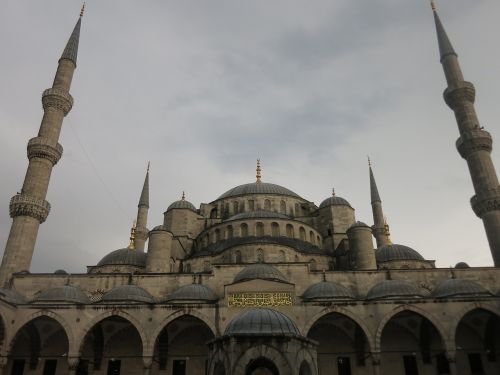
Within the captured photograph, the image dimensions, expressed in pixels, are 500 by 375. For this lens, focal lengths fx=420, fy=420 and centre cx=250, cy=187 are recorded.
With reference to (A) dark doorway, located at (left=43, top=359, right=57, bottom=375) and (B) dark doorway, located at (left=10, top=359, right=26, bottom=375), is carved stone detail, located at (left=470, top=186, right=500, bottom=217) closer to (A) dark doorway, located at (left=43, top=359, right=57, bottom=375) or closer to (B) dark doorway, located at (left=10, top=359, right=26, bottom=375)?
(A) dark doorway, located at (left=43, top=359, right=57, bottom=375)

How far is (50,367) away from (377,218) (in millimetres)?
22952

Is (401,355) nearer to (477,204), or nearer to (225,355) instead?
(477,204)

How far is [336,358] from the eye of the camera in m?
19.2

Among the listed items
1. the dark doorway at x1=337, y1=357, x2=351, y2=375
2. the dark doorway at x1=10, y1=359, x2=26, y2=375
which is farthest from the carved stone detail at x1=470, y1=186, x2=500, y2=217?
the dark doorway at x1=10, y1=359, x2=26, y2=375

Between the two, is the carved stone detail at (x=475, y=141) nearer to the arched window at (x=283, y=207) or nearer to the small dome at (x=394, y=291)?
the small dome at (x=394, y=291)

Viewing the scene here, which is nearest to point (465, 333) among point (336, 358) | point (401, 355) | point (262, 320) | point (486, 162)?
point (401, 355)

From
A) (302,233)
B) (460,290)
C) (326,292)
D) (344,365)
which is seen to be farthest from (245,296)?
(460,290)

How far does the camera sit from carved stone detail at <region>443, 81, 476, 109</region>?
2619 centimetres

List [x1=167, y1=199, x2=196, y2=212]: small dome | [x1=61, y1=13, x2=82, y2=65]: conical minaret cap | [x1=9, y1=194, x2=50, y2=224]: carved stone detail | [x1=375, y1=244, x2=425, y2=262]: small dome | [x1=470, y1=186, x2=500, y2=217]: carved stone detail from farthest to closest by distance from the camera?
[x1=167, y1=199, x2=196, y2=212]: small dome → [x1=61, y1=13, x2=82, y2=65]: conical minaret cap → [x1=375, y1=244, x2=425, y2=262]: small dome → [x1=470, y1=186, x2=500, y2=217]: carved stone detail → [x1=9, y1=194, x2=50, y2=224]: carved stone detail

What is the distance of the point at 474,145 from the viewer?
24453mm

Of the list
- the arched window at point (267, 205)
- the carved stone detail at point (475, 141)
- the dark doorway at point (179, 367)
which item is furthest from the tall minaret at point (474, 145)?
the dark doorway at point (179, 367)

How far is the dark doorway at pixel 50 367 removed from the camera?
1922 centimetres

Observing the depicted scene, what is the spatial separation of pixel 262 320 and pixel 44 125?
71.4ft

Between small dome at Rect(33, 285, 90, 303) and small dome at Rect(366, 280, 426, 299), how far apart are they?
42.3 ft
